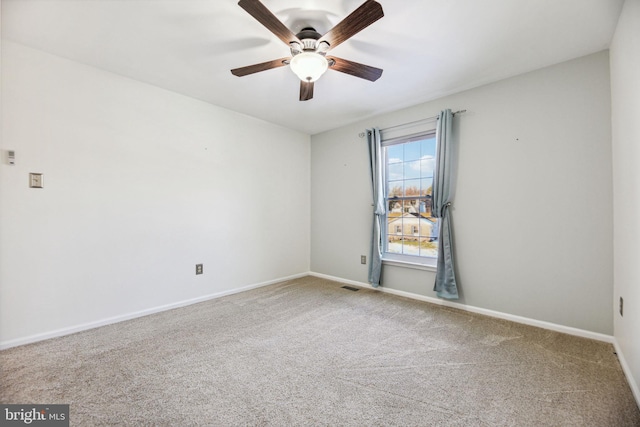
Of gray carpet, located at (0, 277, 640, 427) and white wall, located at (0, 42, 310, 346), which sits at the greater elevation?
white wall, located at (0, 42, 310, 346)

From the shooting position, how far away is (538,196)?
2604mm

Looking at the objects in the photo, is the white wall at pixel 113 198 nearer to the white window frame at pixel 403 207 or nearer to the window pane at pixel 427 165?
the white window frame at pixel 403 207

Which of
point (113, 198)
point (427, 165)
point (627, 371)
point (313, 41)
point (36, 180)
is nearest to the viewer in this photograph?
point (627, 371)

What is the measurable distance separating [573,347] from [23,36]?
197 inches

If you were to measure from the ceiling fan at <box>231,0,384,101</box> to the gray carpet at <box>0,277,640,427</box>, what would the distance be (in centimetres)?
219

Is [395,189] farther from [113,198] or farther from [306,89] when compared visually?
[113,198]

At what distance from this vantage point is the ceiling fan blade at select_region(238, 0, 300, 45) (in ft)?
5.02

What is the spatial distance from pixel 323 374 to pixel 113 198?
2.56 m

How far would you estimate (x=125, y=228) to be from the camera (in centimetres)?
279

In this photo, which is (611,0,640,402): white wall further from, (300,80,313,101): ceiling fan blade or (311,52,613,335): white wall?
(300,80,313,101): ceiling fan blade

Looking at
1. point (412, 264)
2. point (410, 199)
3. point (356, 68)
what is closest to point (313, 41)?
point (356, 68)

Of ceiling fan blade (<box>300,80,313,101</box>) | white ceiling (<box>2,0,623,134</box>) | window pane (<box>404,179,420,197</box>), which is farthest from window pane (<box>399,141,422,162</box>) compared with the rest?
ceiling fan blade (<box>300,80,313,101</box>)

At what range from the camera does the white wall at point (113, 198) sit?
226 cm

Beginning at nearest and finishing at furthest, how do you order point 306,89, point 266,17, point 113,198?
1. point 266,17
2. point 306,89
3. point 113,198
